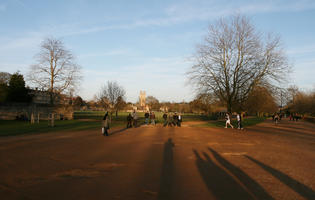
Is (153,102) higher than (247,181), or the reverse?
(153,102)

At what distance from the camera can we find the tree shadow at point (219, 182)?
441 centimetres

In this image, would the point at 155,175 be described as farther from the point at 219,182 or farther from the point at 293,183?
the point at 293,183

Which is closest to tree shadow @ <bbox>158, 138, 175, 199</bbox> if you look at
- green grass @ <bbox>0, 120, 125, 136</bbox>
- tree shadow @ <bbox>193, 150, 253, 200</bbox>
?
tree shadow @ <bbox>193, 150, 253, 200</bbox>

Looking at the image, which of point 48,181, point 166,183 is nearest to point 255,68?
point 166,183

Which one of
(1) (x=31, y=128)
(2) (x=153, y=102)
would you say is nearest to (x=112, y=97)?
(1) (x=31, y=128)

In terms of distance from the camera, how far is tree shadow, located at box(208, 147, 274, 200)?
14.7 ft

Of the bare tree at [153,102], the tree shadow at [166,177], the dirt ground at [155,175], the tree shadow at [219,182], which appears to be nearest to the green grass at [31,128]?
the dirt ground at [155,175]

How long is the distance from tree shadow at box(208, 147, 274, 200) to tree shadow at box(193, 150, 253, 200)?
173 mm

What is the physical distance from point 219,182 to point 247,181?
2.33 feet

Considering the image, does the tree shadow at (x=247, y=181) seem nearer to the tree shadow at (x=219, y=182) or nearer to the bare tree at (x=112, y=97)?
the tree shadow at (x=219, y=182)

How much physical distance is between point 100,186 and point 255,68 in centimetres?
2061

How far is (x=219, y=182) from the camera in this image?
17.1 feet

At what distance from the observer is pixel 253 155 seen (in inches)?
330

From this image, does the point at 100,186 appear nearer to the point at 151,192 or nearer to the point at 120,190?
the point at 120,190
